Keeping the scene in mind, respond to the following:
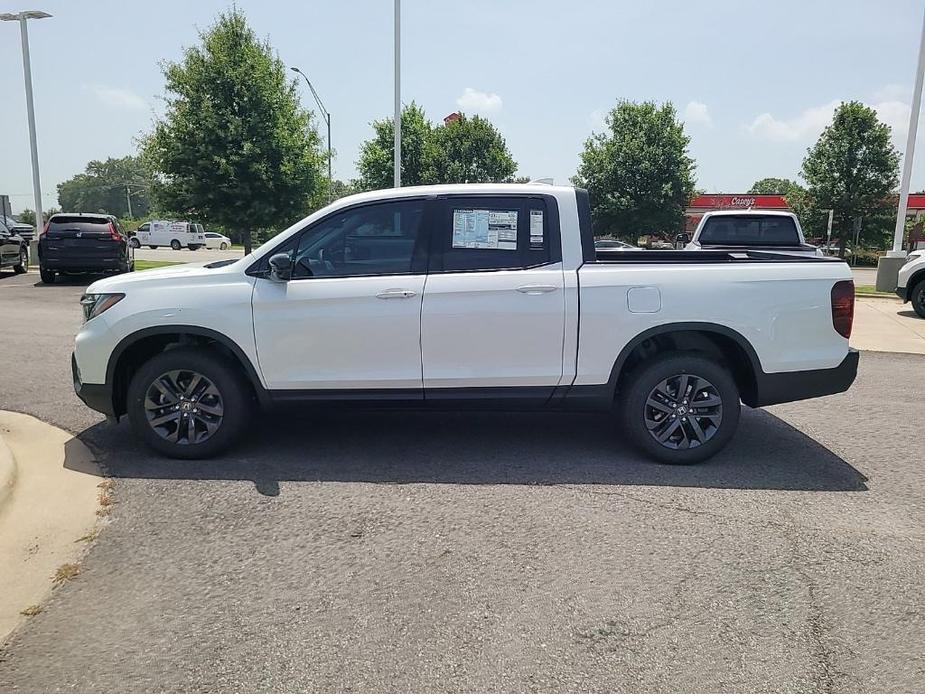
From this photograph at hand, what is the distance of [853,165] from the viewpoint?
1453 inches

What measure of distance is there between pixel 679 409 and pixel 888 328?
8.95 m

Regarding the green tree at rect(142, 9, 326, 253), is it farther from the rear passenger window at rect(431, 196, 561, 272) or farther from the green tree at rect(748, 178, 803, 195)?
the green tree at rect(748, 178, 803, 195)

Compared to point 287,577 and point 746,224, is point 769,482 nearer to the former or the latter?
point 287,577

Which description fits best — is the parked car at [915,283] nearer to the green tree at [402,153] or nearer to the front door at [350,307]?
the front door at [350,307]

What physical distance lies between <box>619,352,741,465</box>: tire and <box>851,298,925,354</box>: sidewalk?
629 cm

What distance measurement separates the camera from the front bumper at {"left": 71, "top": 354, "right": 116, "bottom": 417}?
15.9 feet

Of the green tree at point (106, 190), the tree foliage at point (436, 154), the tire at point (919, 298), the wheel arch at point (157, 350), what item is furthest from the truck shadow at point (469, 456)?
the green tree at point (106, 190)

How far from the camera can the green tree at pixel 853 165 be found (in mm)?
36312

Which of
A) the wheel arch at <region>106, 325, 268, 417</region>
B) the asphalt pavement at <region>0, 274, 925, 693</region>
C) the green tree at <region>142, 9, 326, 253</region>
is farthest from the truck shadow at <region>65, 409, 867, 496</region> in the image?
the green tree at <region>142, 9, 326, 253</region>

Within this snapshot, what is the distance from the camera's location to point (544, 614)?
3.02m

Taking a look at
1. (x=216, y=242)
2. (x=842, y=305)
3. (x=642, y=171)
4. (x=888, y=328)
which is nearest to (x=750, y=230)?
(x=888, y=328)

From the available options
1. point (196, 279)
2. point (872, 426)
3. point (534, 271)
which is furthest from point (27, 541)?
point (872, 426)

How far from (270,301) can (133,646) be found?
2.45m

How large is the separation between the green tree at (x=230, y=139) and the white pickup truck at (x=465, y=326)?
16073mm
